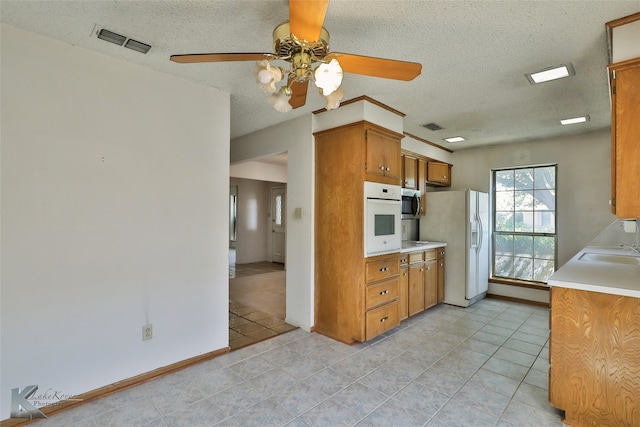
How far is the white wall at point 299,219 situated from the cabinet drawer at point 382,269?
2.22 feet

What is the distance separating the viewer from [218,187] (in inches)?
112

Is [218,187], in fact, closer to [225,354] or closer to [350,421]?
[225,354]

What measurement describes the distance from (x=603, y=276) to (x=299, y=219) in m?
2.62

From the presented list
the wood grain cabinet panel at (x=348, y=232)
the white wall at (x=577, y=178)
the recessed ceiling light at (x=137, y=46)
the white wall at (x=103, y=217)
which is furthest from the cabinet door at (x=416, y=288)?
the recessed ceiling light at (x=137, y=46)

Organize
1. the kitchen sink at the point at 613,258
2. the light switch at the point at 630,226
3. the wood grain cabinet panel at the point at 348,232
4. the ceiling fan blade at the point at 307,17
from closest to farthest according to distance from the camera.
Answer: the ceiling fan blade at the point at 307,17 < the kitchen sink at the point at 613,258 < the wood grain cabinet panel at the point at 348,232 < the light switch at the point at 630,226

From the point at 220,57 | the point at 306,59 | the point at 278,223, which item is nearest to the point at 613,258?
the point at 306,59

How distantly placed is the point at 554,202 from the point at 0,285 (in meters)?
5.90

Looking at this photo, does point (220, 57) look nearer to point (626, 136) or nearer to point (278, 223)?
point (626, 136)

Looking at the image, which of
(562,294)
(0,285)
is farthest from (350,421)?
(0,285)

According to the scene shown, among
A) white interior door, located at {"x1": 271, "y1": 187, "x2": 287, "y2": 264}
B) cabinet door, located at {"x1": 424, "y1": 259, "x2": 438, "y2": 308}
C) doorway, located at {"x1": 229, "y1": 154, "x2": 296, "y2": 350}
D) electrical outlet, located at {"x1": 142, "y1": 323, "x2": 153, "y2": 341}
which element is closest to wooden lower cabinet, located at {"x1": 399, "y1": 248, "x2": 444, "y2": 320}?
cabinet door, located at {"x1": 424, "y1": 259, "x2": 438, "y2": 308}

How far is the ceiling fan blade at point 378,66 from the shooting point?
1593 mm

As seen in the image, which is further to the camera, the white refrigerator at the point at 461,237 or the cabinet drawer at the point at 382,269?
the white refrigerator at the point at 461,237

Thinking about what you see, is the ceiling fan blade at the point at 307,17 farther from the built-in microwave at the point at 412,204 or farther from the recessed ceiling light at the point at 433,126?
the built-in microwave at the point at 412,204

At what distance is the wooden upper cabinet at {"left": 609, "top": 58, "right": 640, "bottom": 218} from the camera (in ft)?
5.74
